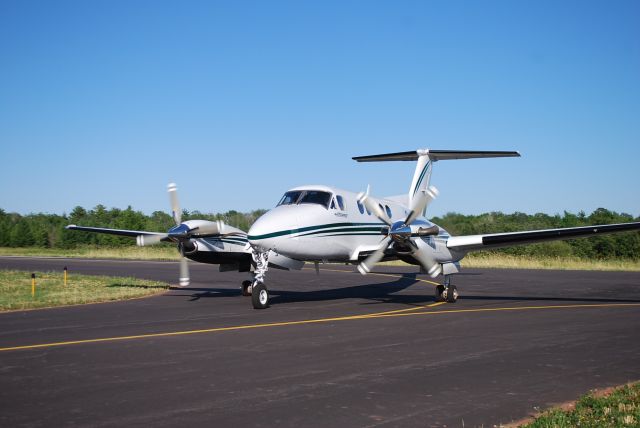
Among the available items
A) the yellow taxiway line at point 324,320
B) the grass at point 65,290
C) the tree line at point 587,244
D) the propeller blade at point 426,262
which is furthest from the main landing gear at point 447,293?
the tree line at point 587,244

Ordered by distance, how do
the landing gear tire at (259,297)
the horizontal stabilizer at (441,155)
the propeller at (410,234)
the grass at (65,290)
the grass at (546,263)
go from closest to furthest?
1. the landing gear tire at (259,297)
2. the propeller at (410,234)
3. the grass at (65,290)
4. the horizontal stabilizer at (441,155)
5. the grass at (546,263)

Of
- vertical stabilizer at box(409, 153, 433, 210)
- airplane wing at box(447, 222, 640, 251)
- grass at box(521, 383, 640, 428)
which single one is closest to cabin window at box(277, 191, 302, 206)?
airplane wing at box(447, 222, 640, 251)

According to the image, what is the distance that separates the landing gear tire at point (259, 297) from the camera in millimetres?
17797

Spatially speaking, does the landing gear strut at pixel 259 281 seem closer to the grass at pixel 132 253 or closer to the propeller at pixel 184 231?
the propeller at pixel 184 231

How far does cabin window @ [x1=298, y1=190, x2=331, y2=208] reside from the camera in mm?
19234

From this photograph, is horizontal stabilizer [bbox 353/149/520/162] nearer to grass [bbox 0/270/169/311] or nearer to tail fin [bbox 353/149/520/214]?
tail fin [bbox 353/149/520/214]

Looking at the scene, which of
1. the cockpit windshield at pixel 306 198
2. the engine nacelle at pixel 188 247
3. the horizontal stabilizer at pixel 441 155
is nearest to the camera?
the cockpit windshield at pixel 306 198

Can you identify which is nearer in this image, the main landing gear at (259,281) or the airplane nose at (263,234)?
the airplane nose at (263,234)

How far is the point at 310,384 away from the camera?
27.1ft

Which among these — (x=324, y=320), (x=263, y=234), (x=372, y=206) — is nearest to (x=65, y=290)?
(x=263, y=234)

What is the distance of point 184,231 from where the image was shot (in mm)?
19672

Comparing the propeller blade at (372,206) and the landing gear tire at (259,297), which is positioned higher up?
the propeller blade at (372,206)

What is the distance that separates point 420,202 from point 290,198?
4.08 metres

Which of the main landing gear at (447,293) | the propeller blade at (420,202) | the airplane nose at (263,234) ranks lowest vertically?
the main landing gear at (447,293)
